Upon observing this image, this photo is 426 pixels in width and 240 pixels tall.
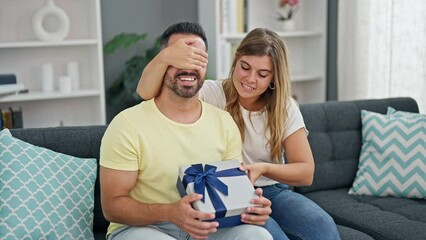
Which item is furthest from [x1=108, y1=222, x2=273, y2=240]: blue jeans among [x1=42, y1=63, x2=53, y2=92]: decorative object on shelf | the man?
[x1=42, y1=63, x2=53, y2=92]: decorative object on shelf

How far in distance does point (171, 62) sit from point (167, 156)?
→ 1.02ft

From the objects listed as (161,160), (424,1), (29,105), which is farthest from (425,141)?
(29,105)

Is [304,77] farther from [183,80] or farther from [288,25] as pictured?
[183,80]

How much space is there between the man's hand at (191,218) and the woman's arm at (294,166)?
36 cm

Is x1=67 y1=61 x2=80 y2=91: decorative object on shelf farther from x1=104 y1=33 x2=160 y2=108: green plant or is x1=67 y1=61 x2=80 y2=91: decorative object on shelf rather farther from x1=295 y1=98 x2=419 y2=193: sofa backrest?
x1=295 y1=98 x2=419 y2=193: sofa backrest

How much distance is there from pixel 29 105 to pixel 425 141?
246cm

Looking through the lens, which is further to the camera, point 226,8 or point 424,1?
point 226,8

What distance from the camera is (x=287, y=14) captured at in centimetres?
409

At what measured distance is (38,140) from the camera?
2.13 metres

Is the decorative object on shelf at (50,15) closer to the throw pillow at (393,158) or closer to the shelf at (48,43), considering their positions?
the shelf at (48,43)

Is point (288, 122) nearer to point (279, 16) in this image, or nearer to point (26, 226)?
point (26, 226)

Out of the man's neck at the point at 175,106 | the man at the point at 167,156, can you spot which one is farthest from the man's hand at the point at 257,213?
the man's neck at the point at 175,106

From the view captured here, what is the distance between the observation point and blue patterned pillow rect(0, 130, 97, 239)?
192 cm

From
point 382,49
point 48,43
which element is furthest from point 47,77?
point 382,49
